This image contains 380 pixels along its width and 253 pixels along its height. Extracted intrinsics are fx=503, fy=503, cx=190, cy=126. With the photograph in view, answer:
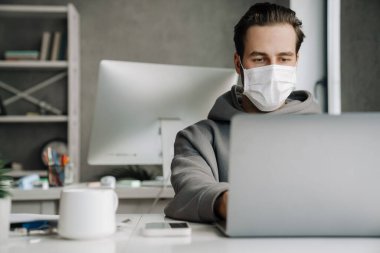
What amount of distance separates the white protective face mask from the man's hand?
0.53 metres

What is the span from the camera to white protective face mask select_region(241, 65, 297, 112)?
1385 millimetres

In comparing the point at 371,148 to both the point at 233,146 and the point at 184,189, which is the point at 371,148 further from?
the point at 184,189

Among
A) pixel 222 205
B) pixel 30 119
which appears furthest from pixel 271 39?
pixel 30 119

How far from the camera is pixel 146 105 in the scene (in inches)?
80.7

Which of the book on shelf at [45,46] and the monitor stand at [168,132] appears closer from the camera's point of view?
the monitor stand at [168,132]

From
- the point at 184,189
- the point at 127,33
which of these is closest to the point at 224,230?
the point at 184,189

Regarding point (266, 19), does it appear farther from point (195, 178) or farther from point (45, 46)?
point (45, 46)

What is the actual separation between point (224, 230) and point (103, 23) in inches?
137

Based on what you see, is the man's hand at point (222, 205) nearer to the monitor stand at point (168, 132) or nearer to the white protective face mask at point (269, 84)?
the white protective face mask at point (269, 84)

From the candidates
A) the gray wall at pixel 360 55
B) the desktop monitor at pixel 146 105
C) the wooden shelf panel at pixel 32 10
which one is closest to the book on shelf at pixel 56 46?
the wooden shelf panel at pixel 32 10

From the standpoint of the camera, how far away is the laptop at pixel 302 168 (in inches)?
29.0

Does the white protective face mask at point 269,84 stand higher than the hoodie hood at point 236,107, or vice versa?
the white protective face mask at point 269,84

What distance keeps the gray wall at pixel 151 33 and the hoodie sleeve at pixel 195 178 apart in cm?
273

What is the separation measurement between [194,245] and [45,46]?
340 cm
